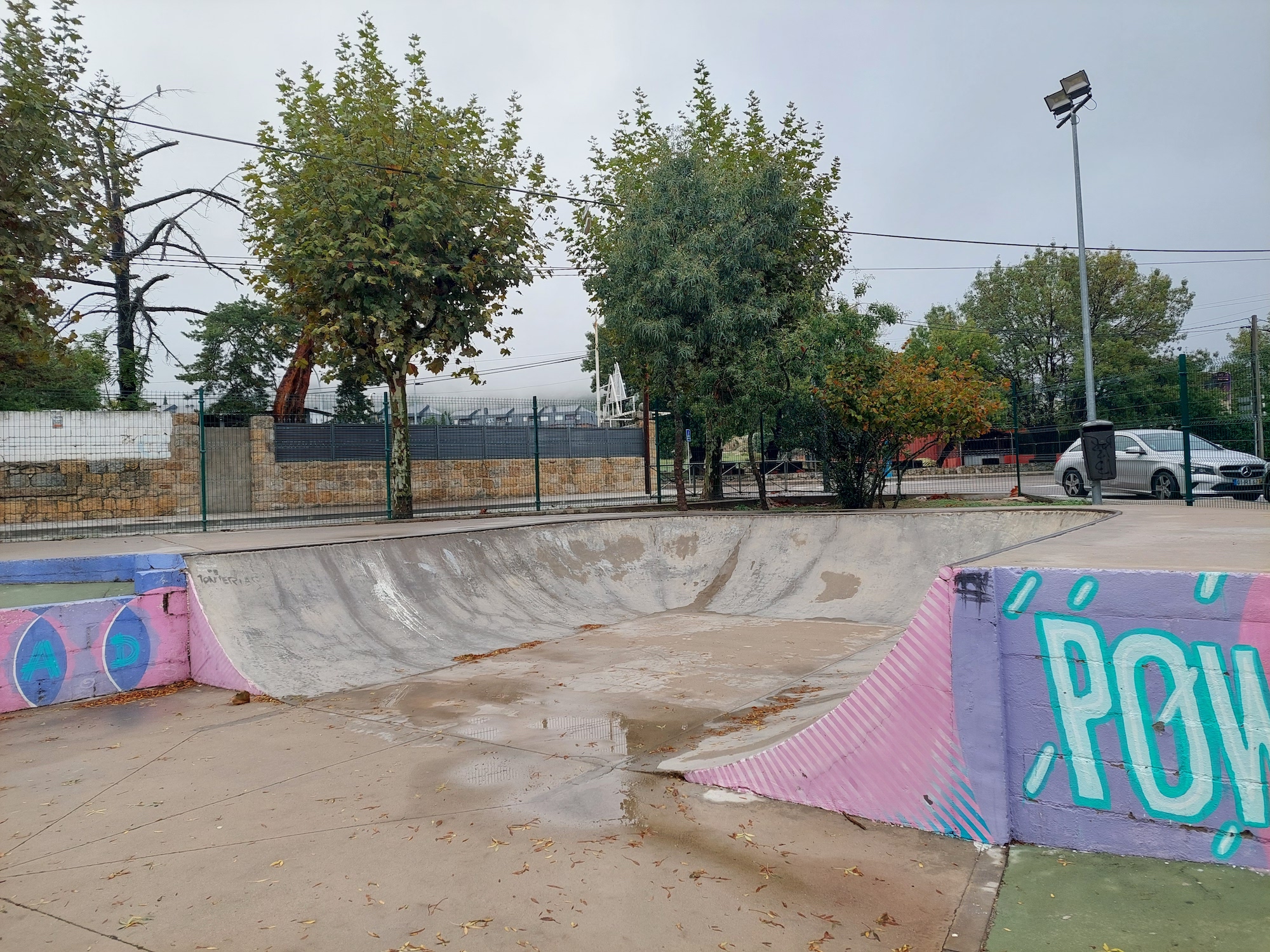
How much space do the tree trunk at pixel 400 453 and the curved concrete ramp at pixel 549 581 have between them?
420 cm

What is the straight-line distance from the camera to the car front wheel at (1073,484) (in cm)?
1489

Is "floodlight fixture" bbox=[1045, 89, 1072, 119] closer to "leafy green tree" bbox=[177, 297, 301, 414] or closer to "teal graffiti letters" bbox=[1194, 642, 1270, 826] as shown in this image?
"teal graffiti letters" bbox=[1194, 642, 1270, 826]

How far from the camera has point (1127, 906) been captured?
2.83 m

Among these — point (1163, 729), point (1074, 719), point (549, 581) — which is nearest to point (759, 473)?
point (549, 581)

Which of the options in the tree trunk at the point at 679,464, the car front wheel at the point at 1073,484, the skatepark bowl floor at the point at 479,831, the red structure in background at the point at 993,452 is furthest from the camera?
the red structure in background at the point at 993,452

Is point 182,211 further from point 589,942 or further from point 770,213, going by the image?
point 589,942

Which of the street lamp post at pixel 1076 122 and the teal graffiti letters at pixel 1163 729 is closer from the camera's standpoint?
the teal graffiti letters at pixel 1163 729

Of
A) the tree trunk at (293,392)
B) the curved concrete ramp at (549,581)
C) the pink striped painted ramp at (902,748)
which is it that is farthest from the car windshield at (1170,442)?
the tree trunk at (293,392)

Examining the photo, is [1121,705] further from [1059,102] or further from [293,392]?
[293,392]

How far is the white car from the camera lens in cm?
1178

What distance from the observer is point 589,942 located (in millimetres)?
2814

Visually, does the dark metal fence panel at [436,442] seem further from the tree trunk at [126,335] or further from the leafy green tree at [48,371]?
the tree trunk at [126,335]

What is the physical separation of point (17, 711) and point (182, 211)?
63.4 ft

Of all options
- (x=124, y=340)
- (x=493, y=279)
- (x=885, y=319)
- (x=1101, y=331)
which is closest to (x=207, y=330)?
(x=124, y=340)
